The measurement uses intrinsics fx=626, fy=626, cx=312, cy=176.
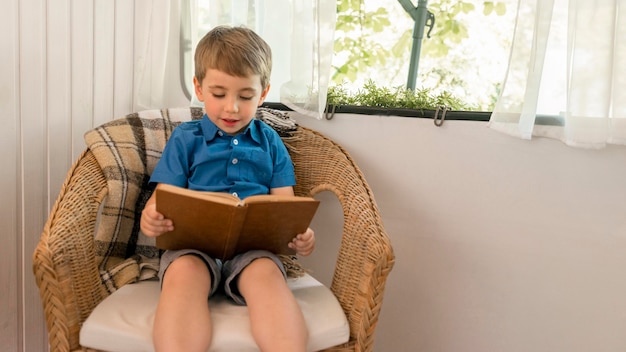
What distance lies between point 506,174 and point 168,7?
119cm

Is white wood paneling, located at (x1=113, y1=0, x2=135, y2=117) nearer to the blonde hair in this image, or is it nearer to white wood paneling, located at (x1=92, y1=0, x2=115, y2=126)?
white wood paneling, located at (x1=92, y1=0, x2=115, y2=126)

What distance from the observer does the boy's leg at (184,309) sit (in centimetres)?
122

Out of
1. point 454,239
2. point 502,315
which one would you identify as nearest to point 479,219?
point 454,239

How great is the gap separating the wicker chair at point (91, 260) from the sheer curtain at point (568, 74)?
480 mm

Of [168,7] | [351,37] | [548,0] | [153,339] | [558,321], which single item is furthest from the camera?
[351,37]

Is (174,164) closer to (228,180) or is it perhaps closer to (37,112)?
(228,180)

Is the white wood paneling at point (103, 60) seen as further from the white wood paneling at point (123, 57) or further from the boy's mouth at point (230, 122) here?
the boy's mouth at point (230, 122)

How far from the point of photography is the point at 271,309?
1.32 meters

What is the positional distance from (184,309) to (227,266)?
237 millimetres

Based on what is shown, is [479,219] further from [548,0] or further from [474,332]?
[548,0]

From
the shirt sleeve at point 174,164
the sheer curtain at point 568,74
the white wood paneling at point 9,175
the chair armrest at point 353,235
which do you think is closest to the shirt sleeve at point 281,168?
the chair armrest at point 353,235

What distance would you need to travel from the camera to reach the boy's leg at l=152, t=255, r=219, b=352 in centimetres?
122

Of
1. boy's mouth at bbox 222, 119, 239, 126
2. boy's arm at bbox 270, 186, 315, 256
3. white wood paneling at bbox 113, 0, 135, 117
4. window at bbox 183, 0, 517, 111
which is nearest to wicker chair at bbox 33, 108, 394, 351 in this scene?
boy's arm at bbox 270, 186, 315, 256

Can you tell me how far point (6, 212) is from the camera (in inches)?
65.6
